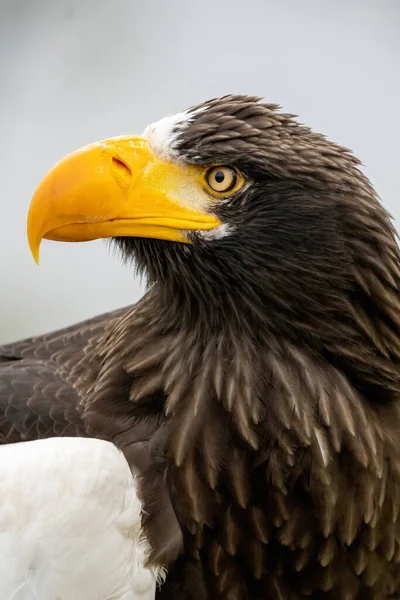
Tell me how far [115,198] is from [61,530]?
70 cm

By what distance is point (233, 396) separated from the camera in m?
2.30

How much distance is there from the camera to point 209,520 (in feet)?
7.50

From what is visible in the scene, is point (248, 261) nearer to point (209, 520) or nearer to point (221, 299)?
point (221, 299)

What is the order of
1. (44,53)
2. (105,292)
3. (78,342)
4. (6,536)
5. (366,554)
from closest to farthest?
1. (6,536)
2. (366,554)
3. (78,342)
4. (105,292)
5. (44,53)

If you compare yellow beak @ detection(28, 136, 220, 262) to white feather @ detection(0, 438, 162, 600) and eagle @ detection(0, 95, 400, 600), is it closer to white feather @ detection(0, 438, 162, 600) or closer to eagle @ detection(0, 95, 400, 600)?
eagle @ detection(0, 95, 400, 600)

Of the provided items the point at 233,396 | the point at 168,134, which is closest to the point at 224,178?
the point at 168,134

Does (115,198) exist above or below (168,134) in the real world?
below

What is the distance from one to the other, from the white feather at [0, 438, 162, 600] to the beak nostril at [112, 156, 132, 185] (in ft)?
1.92

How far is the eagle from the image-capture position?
2215mm

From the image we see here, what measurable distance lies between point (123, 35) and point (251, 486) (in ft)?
13.8

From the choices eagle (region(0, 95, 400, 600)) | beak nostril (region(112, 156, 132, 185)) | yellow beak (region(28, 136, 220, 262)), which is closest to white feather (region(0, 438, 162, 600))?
eagle (region(0, 95, 400, 600))

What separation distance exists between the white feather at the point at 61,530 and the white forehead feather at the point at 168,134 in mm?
667

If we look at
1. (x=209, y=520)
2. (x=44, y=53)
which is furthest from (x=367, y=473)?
(x=44, y=53)

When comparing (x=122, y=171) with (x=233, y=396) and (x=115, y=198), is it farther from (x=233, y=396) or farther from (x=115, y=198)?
(x=233, y=396)
